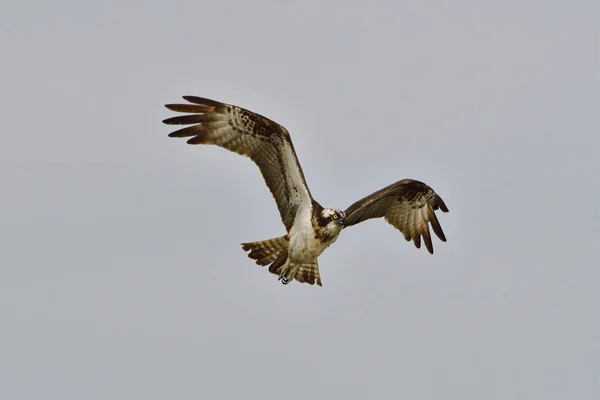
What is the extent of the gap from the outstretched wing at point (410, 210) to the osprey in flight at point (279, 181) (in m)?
0.30

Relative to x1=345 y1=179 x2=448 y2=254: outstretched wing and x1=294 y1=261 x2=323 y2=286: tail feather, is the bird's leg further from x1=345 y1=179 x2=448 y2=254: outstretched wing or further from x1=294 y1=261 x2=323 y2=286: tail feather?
x1=345 y1=179 x2=448 y2=254: outstretched wing

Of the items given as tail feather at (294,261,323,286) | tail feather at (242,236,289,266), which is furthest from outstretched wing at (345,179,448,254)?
tail feather at (242,236,289,266)

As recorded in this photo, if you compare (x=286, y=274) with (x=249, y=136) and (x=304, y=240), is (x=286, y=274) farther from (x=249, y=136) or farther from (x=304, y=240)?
(x=249, y=136)

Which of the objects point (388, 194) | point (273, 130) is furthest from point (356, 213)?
point (273, 130)

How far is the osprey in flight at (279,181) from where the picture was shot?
22.0m

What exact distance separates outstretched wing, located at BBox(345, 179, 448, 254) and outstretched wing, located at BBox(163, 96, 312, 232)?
1.48 m

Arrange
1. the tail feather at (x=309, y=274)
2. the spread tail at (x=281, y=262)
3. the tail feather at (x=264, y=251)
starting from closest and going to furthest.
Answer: the spread tail at (x=281, y=262), the tail feather at (x=264, y=251), the tail feather at (x=309, y=274)

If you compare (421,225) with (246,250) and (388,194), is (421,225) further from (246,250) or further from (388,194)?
(246,250)

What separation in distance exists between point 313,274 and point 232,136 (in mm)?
2838

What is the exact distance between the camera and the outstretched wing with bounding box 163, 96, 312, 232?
21.9 m

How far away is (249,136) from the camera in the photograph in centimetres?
2217

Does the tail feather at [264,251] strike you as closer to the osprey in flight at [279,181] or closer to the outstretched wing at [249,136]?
the osprey in flight at [279,181]

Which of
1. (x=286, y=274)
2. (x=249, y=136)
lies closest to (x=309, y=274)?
(x=286, y=274)

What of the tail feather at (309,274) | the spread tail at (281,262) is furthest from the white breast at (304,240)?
the tail feather at (309,274)
